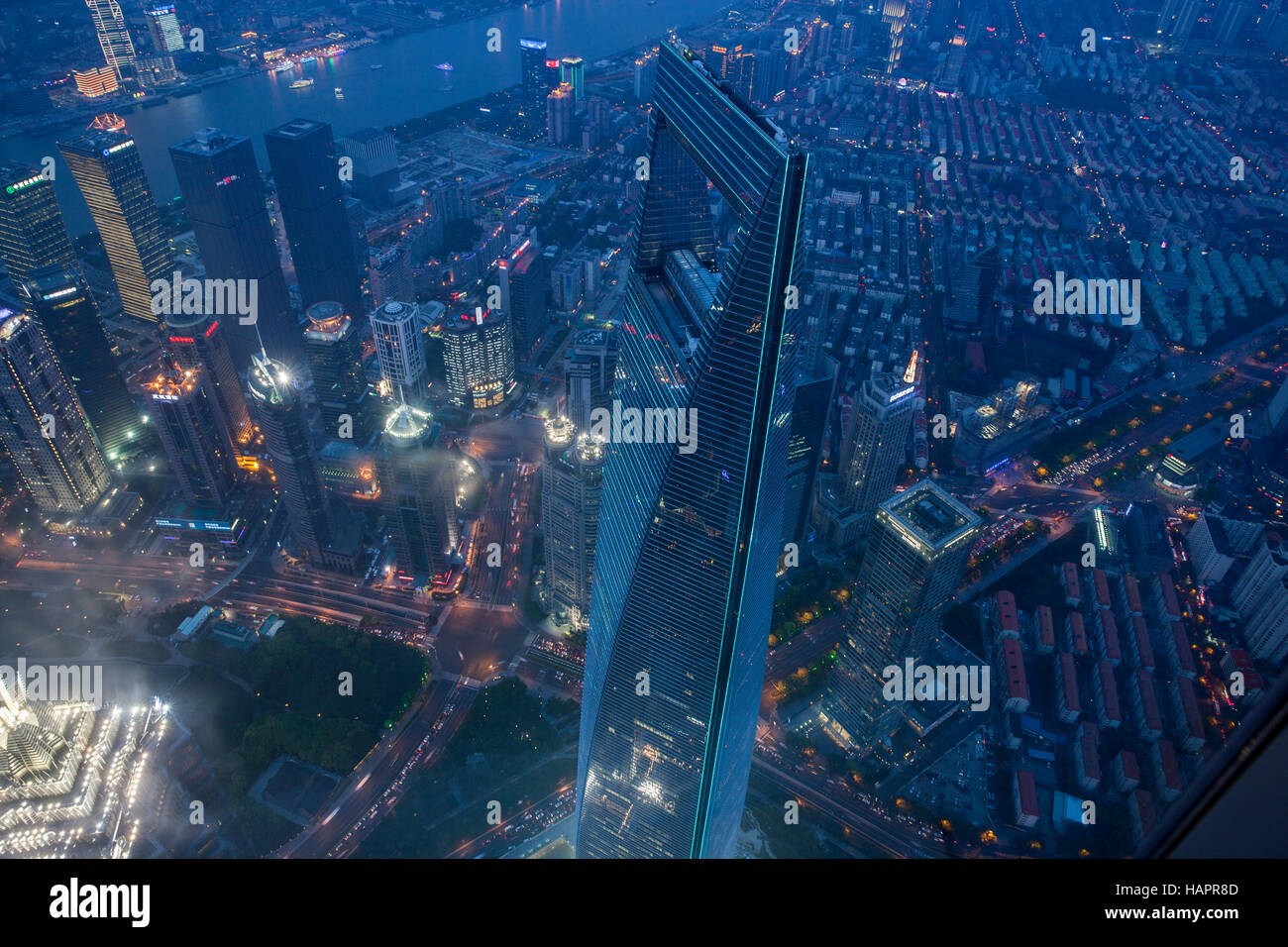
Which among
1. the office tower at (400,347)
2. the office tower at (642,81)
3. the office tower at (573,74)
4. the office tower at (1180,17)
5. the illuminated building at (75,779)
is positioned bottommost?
the illuminated building at (75,779)

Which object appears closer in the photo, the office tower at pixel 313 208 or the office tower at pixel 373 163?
the office tower at pixel 313 208

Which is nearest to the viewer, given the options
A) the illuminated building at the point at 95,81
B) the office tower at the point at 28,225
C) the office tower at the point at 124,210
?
the office tower at the point at 28,225

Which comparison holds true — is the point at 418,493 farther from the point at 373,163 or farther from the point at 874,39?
the point at 874,39

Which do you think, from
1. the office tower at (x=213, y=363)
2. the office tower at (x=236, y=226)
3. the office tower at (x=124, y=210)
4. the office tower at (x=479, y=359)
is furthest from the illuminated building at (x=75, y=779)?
the office tower at (x=124, y=210)

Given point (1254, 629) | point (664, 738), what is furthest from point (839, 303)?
point (664, 738)

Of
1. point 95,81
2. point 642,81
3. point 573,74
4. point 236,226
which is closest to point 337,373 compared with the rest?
point 236,226

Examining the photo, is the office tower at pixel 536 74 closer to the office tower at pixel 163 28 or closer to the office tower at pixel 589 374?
the office tower at pixel 163 28

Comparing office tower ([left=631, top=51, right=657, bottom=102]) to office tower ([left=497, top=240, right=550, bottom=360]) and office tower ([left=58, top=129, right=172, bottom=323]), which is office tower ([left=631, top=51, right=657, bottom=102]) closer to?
office tower ([left=497, top=240, right=550, bottom=360])

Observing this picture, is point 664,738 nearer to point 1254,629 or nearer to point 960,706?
point 960,706
